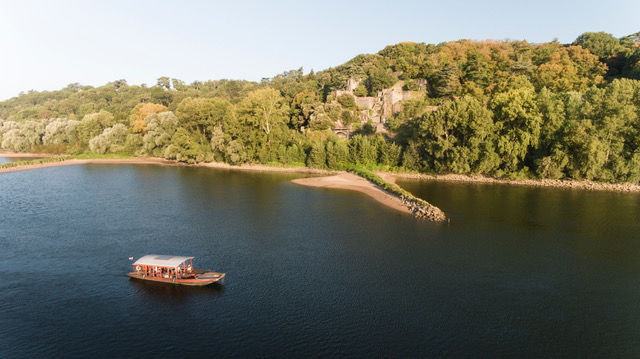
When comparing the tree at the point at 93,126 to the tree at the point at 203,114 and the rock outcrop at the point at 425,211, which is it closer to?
the tree at the point at 203,114

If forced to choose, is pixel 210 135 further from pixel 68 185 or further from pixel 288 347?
pixel 288 347

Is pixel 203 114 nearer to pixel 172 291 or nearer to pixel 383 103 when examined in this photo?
pixel 383 103

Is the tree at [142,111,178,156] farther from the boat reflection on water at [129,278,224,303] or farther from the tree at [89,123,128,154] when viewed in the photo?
the boat reflection on water at [129,278,224,303]

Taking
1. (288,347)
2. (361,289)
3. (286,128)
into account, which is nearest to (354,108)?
(286,128)

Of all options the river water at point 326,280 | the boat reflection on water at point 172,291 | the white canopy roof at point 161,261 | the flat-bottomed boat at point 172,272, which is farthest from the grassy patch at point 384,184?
the white canopy roof at point 161,261

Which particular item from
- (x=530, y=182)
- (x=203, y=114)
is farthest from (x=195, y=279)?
(x=203, y=114)

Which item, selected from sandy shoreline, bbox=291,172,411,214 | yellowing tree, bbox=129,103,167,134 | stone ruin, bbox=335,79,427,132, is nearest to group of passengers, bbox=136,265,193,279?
sandy shoreline, bbox=291,172,411,214
